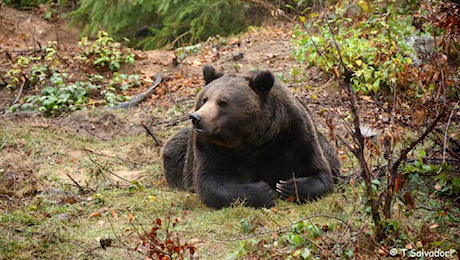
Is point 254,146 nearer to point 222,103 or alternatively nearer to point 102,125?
point 222,103

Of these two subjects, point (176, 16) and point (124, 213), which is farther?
Result: point (176, 16)

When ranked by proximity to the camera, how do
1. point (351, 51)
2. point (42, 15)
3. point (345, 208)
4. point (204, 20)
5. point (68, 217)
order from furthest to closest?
point (42, 15)
point (204, 20)
point (351, 51)
point (68, 217)
point (345, 208)

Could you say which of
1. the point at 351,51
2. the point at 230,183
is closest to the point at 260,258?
the point at 230,183

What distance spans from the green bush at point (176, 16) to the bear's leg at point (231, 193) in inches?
310

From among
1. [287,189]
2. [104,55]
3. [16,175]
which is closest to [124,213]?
[287,189]

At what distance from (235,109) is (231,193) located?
77 cm

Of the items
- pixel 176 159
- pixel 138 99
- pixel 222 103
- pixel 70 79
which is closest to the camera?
pixel 222 103

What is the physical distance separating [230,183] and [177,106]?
429cm

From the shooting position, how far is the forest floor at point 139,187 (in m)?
4.87

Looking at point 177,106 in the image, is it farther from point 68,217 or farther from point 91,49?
point 68,217

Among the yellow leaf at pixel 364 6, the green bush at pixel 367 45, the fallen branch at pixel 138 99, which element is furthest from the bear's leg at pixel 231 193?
the fallen branch at pixel 138 99

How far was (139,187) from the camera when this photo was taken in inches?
275

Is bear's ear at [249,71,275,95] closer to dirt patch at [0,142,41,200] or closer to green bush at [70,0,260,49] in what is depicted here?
dirt patch at [0,142,41,200]

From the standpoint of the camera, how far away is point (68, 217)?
19.7 ft
